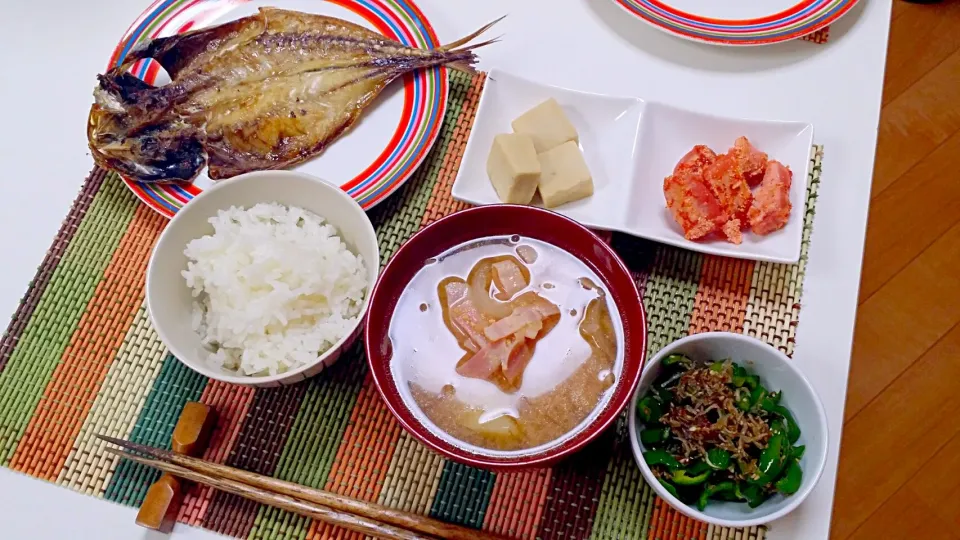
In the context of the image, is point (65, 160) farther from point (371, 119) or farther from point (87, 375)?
point (371, 119)

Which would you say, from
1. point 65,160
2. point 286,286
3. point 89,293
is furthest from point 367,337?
→ point 65,160

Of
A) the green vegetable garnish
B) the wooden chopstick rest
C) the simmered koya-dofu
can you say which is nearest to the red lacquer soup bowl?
the simmered koya-dofu

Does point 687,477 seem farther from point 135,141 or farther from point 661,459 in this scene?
point 135,141

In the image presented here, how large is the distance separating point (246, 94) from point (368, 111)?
278 millimetres

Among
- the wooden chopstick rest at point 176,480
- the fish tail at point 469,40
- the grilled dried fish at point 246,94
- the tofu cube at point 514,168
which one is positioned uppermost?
the fish tail at point 469,40

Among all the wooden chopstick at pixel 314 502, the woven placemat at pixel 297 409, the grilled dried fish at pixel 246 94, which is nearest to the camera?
the wooden chopstick at pixel 314 502

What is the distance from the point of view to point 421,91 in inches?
63.4

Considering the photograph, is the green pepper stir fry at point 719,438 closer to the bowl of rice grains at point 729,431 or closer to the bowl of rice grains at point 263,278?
the bowl of rice grains at point 729,431

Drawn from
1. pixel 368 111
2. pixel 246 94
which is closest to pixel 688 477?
pixel 368 111

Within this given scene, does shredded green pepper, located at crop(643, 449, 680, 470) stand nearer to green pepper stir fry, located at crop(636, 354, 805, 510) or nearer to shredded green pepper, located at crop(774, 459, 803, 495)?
green pepper stir fry, located at crop(636, 354, 805, 510)

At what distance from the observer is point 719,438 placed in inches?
46.8

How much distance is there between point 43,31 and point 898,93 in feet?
8.48

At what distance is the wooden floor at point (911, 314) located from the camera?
82.2 inches

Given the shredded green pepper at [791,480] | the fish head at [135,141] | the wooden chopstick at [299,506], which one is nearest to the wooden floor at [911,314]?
the shredded green pepper at [791,480]
